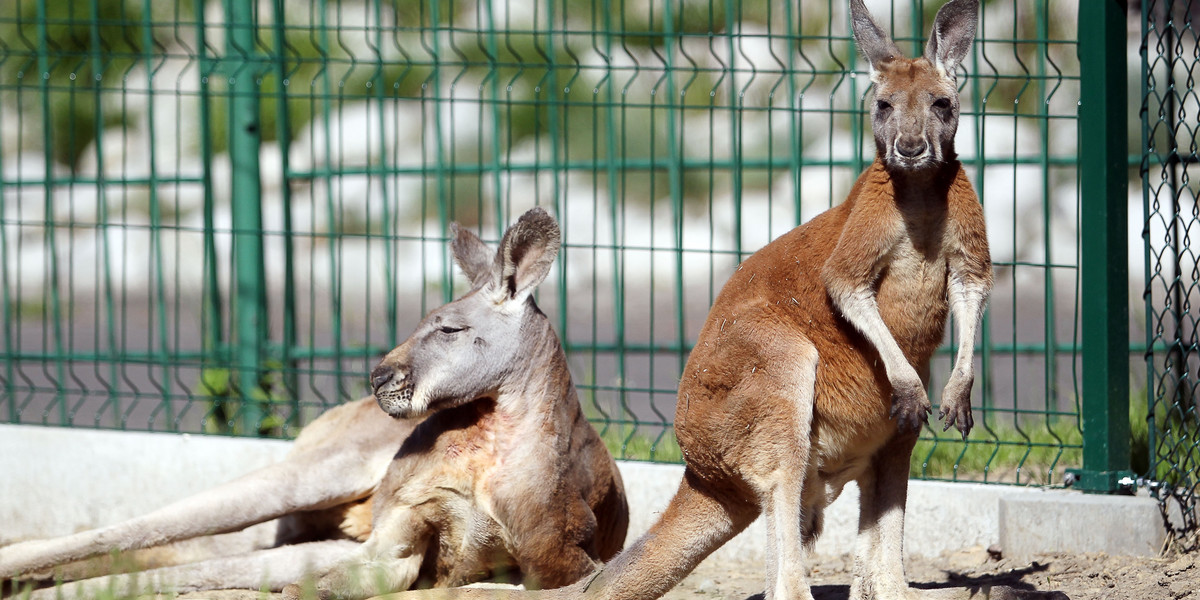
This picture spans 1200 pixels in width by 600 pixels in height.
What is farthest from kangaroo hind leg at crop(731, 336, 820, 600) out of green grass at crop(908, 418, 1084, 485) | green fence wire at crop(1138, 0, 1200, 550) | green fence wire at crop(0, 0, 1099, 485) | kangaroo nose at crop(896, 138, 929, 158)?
green grass at crop(908, 418, 1084, 485)

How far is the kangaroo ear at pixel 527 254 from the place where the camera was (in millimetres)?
4719

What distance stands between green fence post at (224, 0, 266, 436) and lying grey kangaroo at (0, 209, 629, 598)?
71.0 inches

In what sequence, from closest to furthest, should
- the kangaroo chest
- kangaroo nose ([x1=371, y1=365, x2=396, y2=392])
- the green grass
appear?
the kangaroo chest, kangaroo nose ([x1=371, y1=365, x2=396, y2=392]), the green grass

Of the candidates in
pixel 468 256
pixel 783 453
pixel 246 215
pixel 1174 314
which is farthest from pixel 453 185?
pixel 1174 314

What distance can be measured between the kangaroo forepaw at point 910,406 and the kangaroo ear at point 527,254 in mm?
1495

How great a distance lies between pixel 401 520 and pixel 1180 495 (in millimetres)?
3213

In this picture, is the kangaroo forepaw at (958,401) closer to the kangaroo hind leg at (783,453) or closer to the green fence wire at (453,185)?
the kangaroo hind leg at (783,453)

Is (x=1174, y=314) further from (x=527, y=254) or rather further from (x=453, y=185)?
(x=453, y=185)

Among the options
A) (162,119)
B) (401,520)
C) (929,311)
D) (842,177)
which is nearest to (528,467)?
(401,520)

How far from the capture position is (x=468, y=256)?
5.10 metres

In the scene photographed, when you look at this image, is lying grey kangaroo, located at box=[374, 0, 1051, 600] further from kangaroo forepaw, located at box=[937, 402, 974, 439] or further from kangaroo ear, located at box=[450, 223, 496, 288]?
kangaroo ear, located at box=[450, 223, 496, 288]

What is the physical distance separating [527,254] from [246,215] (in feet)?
9.11

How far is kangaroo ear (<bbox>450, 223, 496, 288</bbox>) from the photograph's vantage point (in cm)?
506

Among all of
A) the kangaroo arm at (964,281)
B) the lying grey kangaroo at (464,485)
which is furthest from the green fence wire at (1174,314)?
the lying grey kangaroo at (464,485)
